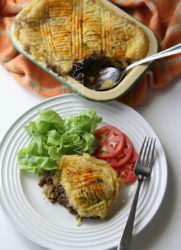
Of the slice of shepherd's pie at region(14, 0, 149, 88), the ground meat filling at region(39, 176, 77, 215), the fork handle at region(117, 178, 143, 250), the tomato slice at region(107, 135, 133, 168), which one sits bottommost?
the fork handle at region(117, 178, 143, 250)

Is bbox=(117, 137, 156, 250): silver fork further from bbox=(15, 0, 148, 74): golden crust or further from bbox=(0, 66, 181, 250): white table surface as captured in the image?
bbox=(15, 0, 148, 74): golden crust

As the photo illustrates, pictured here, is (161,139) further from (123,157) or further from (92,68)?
(92,68)

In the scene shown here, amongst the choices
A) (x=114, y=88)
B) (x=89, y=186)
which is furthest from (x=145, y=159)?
(x=114, y=88)

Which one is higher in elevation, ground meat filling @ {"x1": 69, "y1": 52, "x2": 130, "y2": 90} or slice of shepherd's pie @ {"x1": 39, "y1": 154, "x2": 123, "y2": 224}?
ground meat filling @ {"x1": 69, "y1": 52, "x2": 130, "y2": 90}

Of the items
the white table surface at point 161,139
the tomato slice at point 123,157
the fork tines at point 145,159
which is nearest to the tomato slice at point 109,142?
the tomato slice at point 123,157

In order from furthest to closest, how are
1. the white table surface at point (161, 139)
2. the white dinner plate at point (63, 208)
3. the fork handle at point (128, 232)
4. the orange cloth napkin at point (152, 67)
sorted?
the orange cloth napkin at point (152, 67) → the white table surface at point (161, 139) → the white dinner plate at point (63, 208) → the fork handle at point (128, 232)

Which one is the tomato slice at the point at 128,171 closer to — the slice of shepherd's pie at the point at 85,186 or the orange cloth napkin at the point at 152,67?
the slice of shepherd's pie at the point at 85,186

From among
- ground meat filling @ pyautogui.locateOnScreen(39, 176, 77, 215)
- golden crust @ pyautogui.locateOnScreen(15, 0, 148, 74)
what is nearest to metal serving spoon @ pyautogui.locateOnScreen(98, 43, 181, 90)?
golden crust @ pyautogui.locateOnScreen(15, 0, 148, 74)
